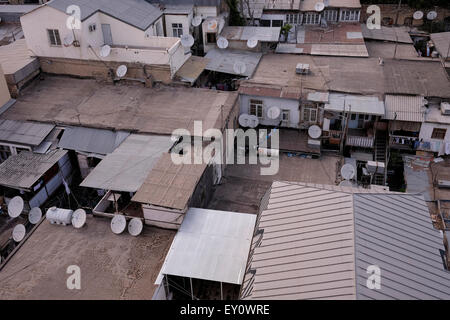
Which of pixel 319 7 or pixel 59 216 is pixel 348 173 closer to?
pixel 59 216

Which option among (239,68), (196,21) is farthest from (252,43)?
(196,21)

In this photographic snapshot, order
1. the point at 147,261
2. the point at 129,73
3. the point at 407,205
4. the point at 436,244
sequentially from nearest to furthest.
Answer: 1. the point at 436,244
2. the point at 407,205
3. the point at 147,261
4. the point at 129,73

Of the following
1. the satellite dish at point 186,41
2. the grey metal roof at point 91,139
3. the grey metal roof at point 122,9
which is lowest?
the grey metal roof at point 91,139

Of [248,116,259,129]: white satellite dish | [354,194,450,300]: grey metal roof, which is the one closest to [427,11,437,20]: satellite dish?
[248,116,259,129]: white satellite dish

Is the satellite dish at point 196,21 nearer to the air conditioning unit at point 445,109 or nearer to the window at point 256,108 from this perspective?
the window at point 256,108

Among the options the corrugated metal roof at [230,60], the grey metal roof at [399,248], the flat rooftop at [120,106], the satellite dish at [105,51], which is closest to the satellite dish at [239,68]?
the corrugated metal roof at [230,60]
